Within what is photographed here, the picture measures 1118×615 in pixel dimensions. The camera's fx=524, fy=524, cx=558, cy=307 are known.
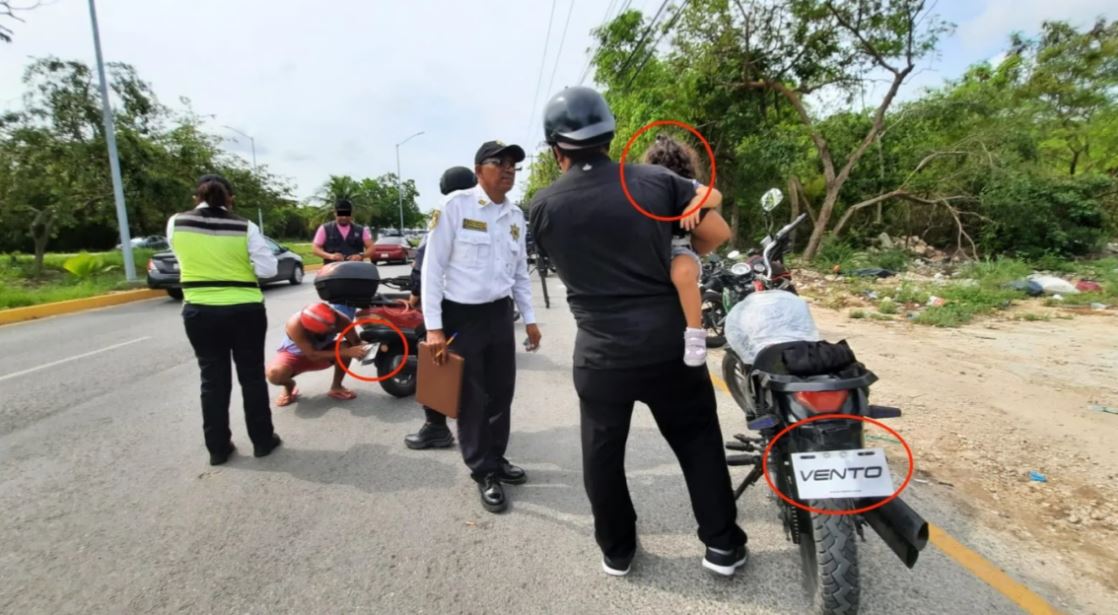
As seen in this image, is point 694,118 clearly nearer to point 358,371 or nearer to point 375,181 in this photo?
point 358,371

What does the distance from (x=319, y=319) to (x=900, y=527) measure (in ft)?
12.1

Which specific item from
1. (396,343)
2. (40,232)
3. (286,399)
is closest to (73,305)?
(40,232)

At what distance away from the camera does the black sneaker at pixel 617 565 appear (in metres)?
Answer: 2.06

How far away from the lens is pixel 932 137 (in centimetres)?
1412

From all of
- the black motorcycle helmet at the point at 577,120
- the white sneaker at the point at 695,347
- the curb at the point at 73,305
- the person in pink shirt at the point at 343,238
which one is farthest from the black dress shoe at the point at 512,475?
the curb at the point at 73,305

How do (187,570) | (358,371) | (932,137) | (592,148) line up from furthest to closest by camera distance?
1. (932,137)
2. (358,371)
3. (187,570)
4. (592,148)

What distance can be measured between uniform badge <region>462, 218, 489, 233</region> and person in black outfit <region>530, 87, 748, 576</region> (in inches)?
30.3

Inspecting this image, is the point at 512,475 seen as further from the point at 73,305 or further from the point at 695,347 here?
the point at 73,305

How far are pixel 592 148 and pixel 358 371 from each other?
3.81m

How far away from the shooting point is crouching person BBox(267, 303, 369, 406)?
12.8ft

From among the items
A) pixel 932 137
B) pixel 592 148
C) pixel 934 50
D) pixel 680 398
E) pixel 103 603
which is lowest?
pixel 103 603

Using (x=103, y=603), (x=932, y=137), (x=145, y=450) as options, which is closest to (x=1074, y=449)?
(x=103, y=603)

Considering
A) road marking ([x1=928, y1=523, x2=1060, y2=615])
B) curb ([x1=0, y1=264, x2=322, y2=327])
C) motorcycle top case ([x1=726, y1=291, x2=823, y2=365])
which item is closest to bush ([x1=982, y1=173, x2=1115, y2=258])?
road marking ([x1=928, y1=523, x2=1060, y2=615])

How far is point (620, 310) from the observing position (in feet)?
5.88
